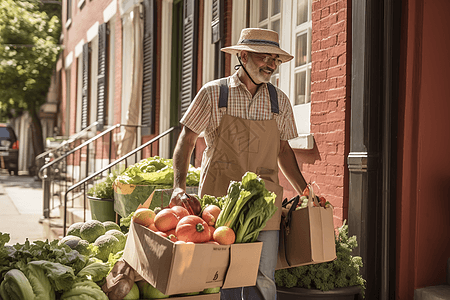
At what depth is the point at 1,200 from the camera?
12914mm

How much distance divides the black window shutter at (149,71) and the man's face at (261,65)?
19.6ft

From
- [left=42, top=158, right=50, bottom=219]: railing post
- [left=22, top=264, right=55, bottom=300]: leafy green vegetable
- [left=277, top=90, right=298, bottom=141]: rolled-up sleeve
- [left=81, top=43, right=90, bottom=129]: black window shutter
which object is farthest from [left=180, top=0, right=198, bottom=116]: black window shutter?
[left=81, top=43, right=90, bottom=129]: black window shutter

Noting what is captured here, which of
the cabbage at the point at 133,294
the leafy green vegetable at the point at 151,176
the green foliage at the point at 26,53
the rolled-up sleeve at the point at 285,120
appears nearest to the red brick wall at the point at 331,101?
the rolled-up sleeve at the point at 285,120

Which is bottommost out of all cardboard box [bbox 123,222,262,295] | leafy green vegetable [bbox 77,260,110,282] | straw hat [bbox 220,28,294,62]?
leafy green vegetable [bbox 77,260,110,282]

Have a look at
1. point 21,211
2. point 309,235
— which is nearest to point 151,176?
point 309,235

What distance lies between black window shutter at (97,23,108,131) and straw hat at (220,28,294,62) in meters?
9.44

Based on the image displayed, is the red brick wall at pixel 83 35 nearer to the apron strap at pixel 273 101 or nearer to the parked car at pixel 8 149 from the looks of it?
the parked car at pixel 8 149

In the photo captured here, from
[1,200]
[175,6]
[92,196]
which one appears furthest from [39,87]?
[92,196]

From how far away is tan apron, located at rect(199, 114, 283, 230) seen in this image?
327 centimetres

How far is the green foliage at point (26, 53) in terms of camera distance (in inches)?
811

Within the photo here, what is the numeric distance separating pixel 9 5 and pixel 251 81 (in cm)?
2098

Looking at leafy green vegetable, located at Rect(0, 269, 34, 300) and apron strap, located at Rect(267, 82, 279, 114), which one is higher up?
apron strap, located at Rect(267, 82, 279, 114)

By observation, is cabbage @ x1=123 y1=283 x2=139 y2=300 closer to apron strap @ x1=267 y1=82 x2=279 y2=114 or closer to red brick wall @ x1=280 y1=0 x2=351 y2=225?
apron strap @ x1=267 y1=82 x2=279 y2=114

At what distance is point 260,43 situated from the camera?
10.8 feet
